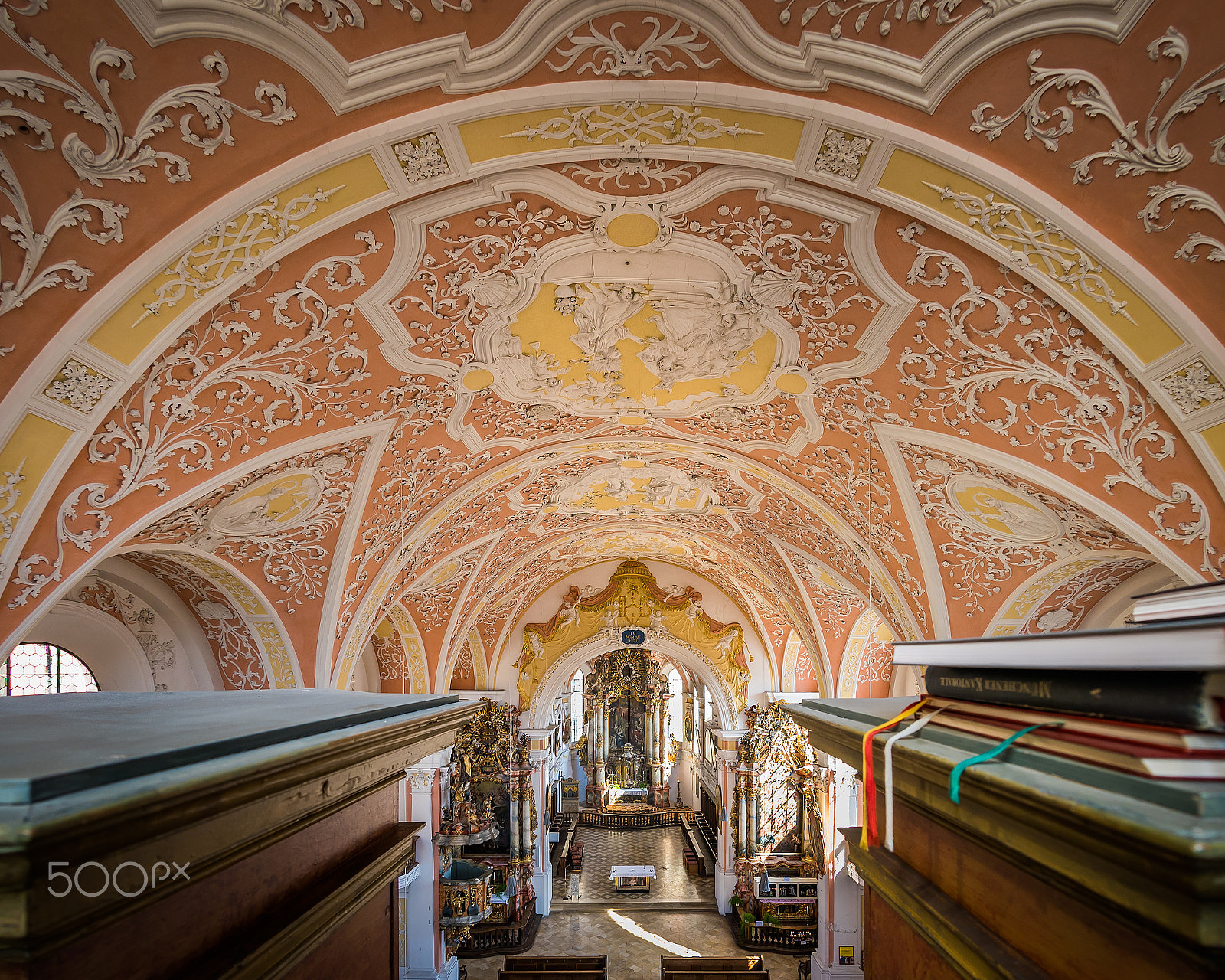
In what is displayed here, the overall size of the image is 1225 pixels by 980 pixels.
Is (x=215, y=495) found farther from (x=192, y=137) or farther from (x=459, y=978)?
(x=459, y=978)

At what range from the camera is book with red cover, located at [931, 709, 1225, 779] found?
1.97ft

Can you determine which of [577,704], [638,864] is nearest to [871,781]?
[638,864]

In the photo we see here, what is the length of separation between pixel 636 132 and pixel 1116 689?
408 centimetres

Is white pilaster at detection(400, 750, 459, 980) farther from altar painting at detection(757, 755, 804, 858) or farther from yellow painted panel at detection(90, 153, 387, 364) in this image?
yellow painted panel at detection(90, 153, 387, 364)

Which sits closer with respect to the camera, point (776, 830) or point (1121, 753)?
point (1121, 753)

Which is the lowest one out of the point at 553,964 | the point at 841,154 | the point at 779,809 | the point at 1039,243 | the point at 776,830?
the point at 553,964

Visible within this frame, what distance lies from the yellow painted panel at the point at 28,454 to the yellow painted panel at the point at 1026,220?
14.8 ft

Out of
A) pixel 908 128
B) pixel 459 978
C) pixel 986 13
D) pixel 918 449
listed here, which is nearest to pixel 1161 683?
pixel 986 13

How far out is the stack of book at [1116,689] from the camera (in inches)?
24.1

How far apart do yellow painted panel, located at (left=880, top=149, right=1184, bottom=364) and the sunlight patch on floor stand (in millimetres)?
12948

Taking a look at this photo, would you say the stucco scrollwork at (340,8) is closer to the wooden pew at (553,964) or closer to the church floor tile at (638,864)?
the wooden pew at (553,964)

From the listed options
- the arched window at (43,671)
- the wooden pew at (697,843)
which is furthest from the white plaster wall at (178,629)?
the wooden pew at (697,843)

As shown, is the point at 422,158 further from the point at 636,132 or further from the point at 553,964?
the point at 553,964

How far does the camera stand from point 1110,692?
765 millimetres
